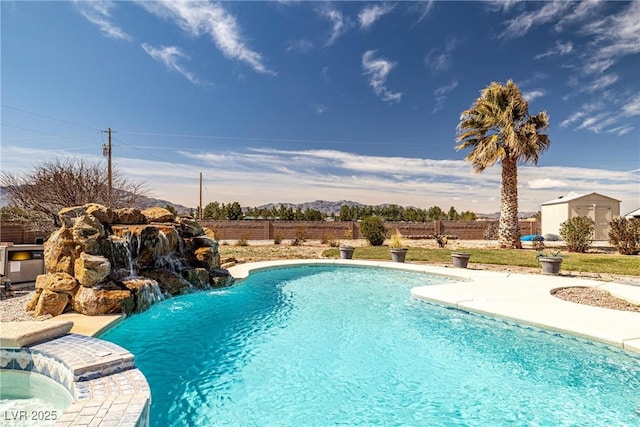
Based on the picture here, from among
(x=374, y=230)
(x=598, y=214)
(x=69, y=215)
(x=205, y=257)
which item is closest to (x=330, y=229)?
(x=374, y=230)

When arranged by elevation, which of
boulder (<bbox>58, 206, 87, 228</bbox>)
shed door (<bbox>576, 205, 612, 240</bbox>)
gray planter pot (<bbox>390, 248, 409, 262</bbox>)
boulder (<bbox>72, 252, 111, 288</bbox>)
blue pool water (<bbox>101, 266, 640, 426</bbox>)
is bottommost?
blue pool water (<bbox>101, 266, 640, 426</bbox>)

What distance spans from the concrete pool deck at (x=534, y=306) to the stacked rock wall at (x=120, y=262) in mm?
411

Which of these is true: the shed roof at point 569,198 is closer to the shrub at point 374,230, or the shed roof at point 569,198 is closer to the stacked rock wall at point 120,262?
the shrub at point 374,230

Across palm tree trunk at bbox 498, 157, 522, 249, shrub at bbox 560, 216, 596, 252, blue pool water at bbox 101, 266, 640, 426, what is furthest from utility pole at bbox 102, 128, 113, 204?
shrub at bbox 560, 216, 596, 252

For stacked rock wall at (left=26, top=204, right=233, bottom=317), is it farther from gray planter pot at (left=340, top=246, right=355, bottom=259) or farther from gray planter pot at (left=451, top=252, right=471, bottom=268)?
gray planter pot at (left=451, top=252, right=471, bottom=268)

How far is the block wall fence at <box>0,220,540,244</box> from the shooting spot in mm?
25438

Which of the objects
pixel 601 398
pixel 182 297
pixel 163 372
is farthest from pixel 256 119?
pixel 601 398

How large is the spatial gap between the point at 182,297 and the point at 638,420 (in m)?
7.49

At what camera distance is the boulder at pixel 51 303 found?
205 inches

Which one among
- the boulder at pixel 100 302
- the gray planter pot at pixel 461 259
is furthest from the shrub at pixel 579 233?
the boulder at pixel 100 302

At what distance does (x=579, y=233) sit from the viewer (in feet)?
48.2

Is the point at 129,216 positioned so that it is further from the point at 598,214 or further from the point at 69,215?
the point at 598,214

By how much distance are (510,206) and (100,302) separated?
1753cm

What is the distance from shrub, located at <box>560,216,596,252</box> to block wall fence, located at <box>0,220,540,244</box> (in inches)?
510
